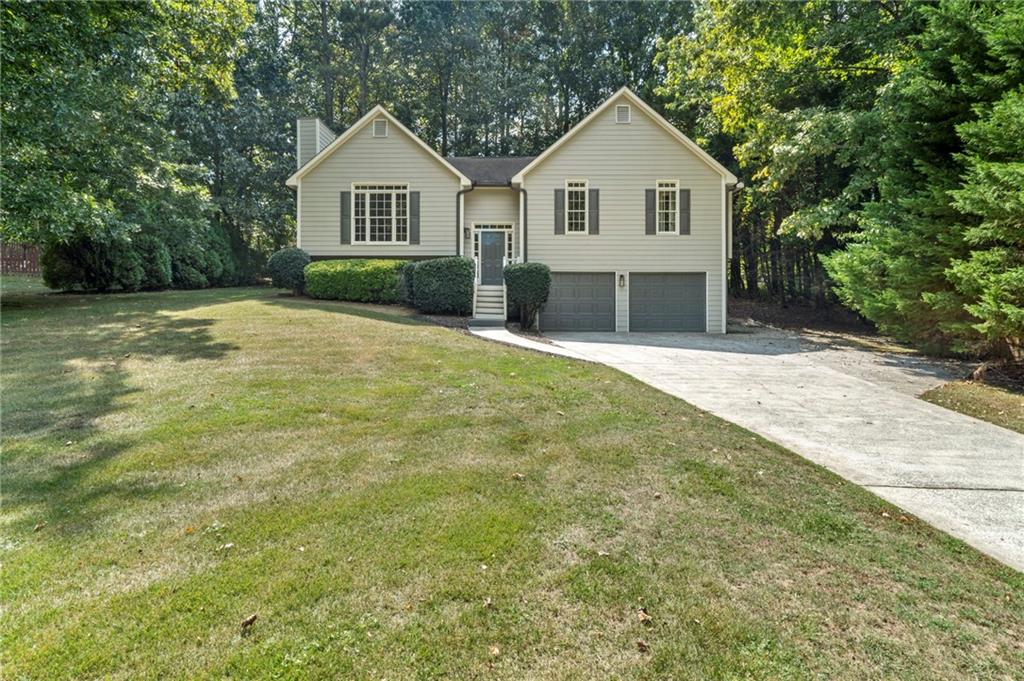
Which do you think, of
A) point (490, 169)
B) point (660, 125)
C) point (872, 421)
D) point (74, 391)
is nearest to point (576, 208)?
point (660, 125)

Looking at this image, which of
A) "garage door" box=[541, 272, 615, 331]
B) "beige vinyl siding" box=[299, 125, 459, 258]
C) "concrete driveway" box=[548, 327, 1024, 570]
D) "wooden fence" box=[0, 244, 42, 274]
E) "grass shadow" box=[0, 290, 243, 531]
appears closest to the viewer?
"grass shadow" box=[0, 290, 243, 531]

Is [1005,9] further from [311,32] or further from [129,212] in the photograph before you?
[311,32]

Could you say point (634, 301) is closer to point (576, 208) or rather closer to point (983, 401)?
point (576, 208)

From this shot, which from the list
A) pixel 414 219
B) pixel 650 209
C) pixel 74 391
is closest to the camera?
pixel 74 391

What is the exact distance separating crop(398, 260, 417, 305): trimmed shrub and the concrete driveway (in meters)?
5.41

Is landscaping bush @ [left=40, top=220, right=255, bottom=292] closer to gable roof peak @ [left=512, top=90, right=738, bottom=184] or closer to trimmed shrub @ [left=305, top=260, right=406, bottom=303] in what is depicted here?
trimmed shrub @ [left=305, top=260, right=406, bottom=303]

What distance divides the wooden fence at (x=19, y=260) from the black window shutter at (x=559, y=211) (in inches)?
989

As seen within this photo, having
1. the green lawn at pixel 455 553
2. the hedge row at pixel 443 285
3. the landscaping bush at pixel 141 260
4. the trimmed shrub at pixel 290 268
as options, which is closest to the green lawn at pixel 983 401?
the green lawn at pixel 455 553

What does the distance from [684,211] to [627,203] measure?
5.84 feet

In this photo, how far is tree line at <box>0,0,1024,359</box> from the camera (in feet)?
27.6

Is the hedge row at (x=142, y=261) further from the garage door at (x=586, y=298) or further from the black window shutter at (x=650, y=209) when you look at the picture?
the black window shutter at (x=650, y=209)

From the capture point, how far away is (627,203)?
1589 centimetres

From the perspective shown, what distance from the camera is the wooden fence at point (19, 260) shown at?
24.2m

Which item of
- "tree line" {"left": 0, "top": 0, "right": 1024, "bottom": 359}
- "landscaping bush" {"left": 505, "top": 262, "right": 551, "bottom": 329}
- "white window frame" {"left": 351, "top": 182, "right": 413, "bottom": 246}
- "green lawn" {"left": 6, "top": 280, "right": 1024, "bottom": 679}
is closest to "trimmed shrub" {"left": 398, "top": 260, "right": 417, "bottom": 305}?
"white window frame" {"left": 351, "top": 182, "right": 413, "bottom": 246}
